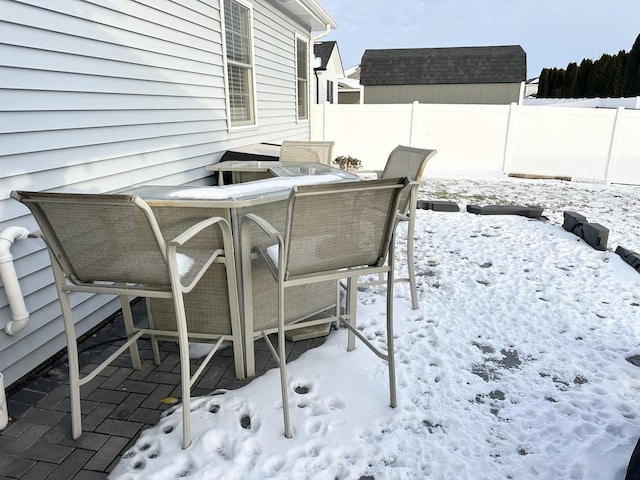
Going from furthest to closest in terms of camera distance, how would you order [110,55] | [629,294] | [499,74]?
[499,74] < [629,294] < [110,55]

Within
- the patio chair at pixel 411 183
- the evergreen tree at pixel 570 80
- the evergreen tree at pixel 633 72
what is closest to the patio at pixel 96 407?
the patio chair at pixel 411 183

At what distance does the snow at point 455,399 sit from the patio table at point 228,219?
0.30 m

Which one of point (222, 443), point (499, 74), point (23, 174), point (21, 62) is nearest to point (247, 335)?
point (222, 443)

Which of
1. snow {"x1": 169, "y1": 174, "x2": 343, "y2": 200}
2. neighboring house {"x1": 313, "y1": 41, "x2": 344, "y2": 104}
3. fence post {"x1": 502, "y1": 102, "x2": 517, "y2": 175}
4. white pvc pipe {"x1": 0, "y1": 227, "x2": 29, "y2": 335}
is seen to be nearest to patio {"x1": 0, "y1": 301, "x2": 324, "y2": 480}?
white pvc pipe {"x1": 0, "y1": 227, "x2": 29, "y2": 335}

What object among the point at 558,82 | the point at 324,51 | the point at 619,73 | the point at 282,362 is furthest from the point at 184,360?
the point at 558,82

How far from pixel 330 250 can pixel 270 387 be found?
80 centimetres

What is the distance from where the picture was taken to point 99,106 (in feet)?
8.80

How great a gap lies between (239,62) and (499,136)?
20.3 ft

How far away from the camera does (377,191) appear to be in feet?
5.37

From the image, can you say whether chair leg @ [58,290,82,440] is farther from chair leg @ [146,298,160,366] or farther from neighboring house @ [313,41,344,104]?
neighboring house @ [313,41,344,104]

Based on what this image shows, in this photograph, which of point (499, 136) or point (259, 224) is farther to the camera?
point (499, 136)

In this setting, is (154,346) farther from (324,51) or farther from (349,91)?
(349,91)

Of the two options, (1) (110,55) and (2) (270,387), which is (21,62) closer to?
(1) (110,55)

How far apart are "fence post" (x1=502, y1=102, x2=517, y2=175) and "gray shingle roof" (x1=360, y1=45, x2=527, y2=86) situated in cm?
950
